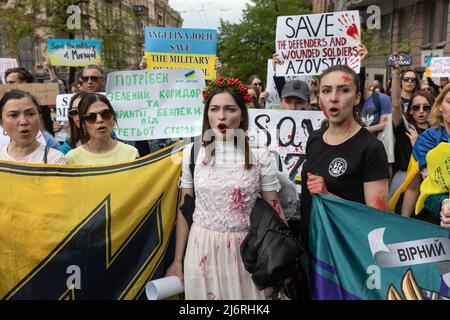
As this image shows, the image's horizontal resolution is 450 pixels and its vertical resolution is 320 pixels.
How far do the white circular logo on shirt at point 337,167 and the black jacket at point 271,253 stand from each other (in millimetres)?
410

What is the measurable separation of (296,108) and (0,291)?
3.07 m

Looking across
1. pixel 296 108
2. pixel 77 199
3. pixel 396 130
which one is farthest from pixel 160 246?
pixel 396 130

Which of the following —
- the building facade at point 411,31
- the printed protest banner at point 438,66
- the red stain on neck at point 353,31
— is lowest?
the red stain on neck at point 353,31

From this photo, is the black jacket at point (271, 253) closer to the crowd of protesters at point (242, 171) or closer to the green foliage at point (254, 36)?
the crowd of protesters at point (242, 171)

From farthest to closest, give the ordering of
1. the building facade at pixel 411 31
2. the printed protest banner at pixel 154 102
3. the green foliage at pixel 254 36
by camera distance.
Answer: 1. the green foliage at pixel 254 36
2. the building facade at pixel 411 31
3. the printed protest banner at pixel 154 102

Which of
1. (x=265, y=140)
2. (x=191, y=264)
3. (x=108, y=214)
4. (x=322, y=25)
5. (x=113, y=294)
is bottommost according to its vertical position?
(x=113, y=294)

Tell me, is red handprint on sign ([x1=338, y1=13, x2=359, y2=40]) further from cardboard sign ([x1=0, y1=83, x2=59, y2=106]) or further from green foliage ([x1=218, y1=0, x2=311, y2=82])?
green foliage ([x1=218, y1=0, x2=311, y2=82])

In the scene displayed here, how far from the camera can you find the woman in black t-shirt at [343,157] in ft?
8.27

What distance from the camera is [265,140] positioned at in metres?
4.33

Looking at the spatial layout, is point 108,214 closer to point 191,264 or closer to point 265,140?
point 191,264

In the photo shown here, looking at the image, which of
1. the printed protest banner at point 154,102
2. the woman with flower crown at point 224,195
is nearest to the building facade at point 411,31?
the printed protest banner at point 154,102

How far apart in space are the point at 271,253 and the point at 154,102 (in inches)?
84.6

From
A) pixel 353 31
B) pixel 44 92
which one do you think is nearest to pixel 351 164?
pixel 353 31

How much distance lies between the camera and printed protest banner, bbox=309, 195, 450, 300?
2.47 meters
